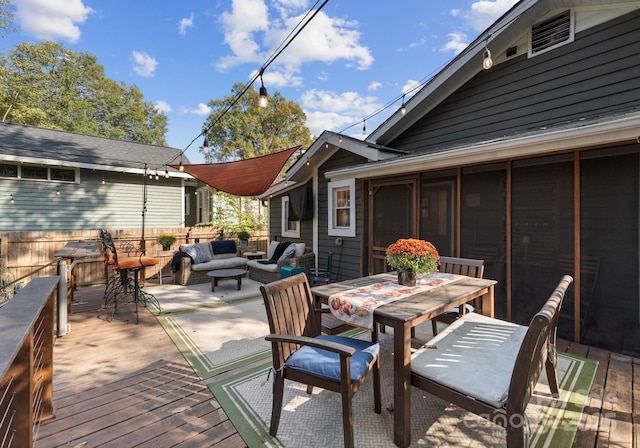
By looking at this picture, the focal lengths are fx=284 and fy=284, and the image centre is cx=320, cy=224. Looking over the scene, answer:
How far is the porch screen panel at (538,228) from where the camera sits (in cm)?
332

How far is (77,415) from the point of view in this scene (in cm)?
207

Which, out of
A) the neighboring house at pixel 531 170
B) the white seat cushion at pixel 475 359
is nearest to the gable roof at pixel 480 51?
the neighboring house at pixel 531 170

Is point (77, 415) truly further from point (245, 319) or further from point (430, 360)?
point (430, 360)

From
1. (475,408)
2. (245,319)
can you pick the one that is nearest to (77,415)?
(245,319)

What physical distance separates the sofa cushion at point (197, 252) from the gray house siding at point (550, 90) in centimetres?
562

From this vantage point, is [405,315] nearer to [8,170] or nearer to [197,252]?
[197,252]

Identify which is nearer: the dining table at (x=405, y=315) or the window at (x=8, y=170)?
the dining table at (x=405, y=315)

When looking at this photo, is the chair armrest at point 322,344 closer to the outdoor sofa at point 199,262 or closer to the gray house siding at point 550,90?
the gray house siding at point 550,90

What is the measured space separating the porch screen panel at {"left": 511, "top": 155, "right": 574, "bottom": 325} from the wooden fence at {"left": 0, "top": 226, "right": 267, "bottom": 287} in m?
7.33

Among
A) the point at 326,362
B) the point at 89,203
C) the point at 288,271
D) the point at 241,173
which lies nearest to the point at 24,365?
the point at 326,362

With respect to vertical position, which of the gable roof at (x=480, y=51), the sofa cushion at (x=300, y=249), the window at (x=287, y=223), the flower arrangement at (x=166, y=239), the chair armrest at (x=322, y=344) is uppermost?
the gable roof at (x=480, y=51)

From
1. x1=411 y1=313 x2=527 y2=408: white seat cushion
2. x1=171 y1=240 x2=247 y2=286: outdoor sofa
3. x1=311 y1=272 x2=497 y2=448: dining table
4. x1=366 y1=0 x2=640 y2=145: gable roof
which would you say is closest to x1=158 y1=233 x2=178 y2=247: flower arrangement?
x1=171 y1=240 x2=247 y2=286: outdoor sofa

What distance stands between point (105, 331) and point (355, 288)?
3421mm

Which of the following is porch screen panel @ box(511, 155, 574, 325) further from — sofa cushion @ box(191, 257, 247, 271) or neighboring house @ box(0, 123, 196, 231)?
neighboring house @ box(0, 123, 196, 231)
